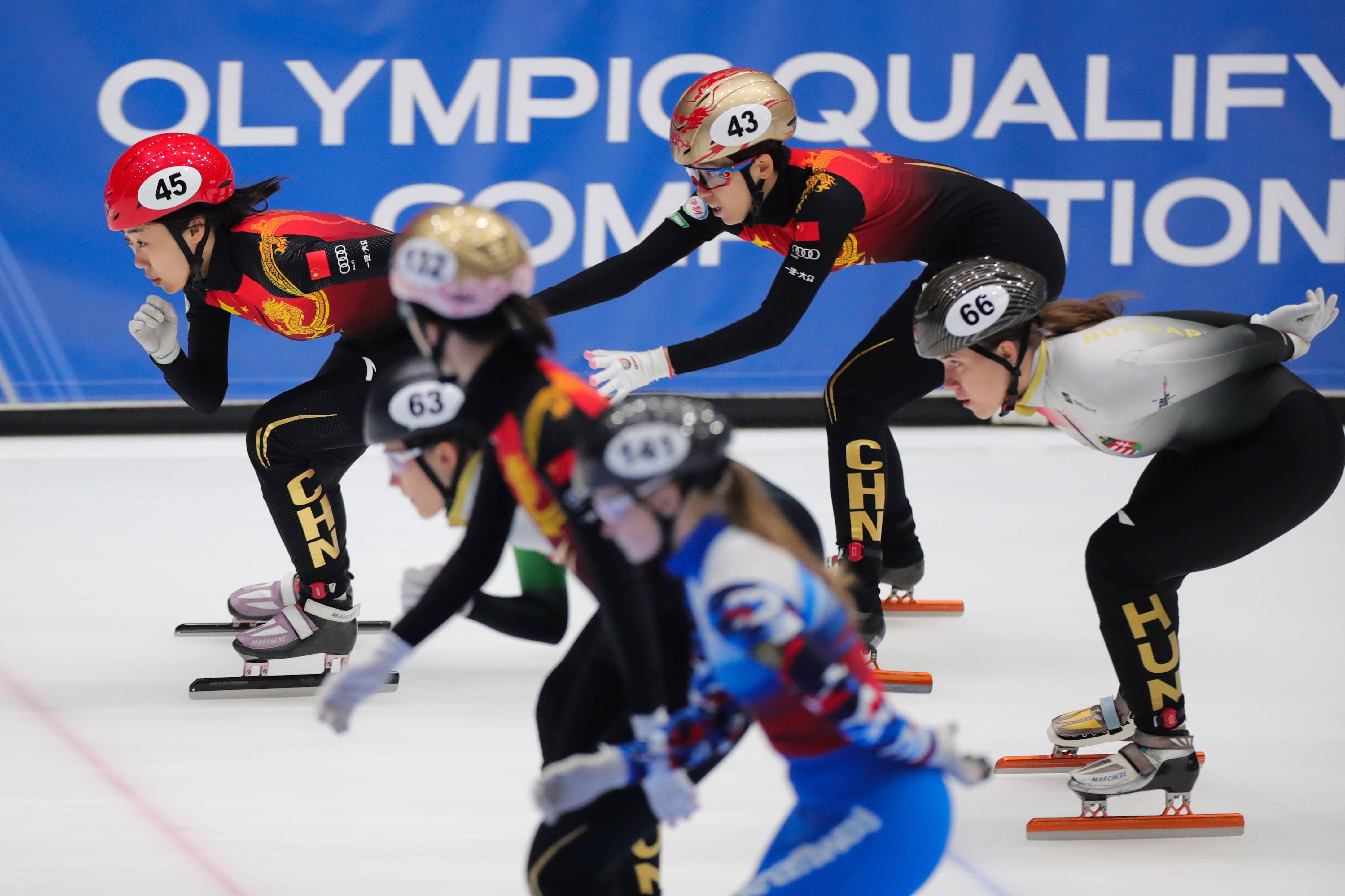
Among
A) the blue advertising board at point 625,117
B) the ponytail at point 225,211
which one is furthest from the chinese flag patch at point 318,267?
the blue advertising board at point 625,117

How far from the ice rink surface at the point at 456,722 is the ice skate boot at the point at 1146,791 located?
0.04m

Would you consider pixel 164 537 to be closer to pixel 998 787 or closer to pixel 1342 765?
pixel 998 787

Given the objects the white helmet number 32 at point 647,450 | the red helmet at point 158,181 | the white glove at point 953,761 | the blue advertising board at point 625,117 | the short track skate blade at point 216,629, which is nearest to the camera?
the white helmet number 32 at point 647,450

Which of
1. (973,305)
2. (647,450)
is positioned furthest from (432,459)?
(973,305)

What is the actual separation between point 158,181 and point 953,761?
8.77ft

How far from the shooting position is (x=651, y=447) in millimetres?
1711

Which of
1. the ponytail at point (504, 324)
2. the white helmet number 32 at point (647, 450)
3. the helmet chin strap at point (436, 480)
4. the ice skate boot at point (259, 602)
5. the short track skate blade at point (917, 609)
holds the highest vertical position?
the ponytail at point (504, 324)

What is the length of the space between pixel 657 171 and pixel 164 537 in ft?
10.8

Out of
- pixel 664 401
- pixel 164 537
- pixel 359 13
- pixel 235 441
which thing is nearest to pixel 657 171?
pixel 359 13

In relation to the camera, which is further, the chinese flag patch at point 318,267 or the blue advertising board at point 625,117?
the blue advertising board at point 625,117

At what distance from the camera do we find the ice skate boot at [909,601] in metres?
4.62

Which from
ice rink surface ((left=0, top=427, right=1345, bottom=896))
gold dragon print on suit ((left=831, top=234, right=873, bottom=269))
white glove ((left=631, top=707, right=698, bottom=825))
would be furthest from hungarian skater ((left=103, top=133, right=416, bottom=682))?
white glove ((left=631, top=707, right=698, bottom=825))

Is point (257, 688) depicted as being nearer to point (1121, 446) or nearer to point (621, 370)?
point (621, 370)

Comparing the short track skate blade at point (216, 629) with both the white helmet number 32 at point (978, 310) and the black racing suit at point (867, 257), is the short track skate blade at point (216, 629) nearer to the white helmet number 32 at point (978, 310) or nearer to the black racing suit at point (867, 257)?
the black racing suit at point (867, 257)
